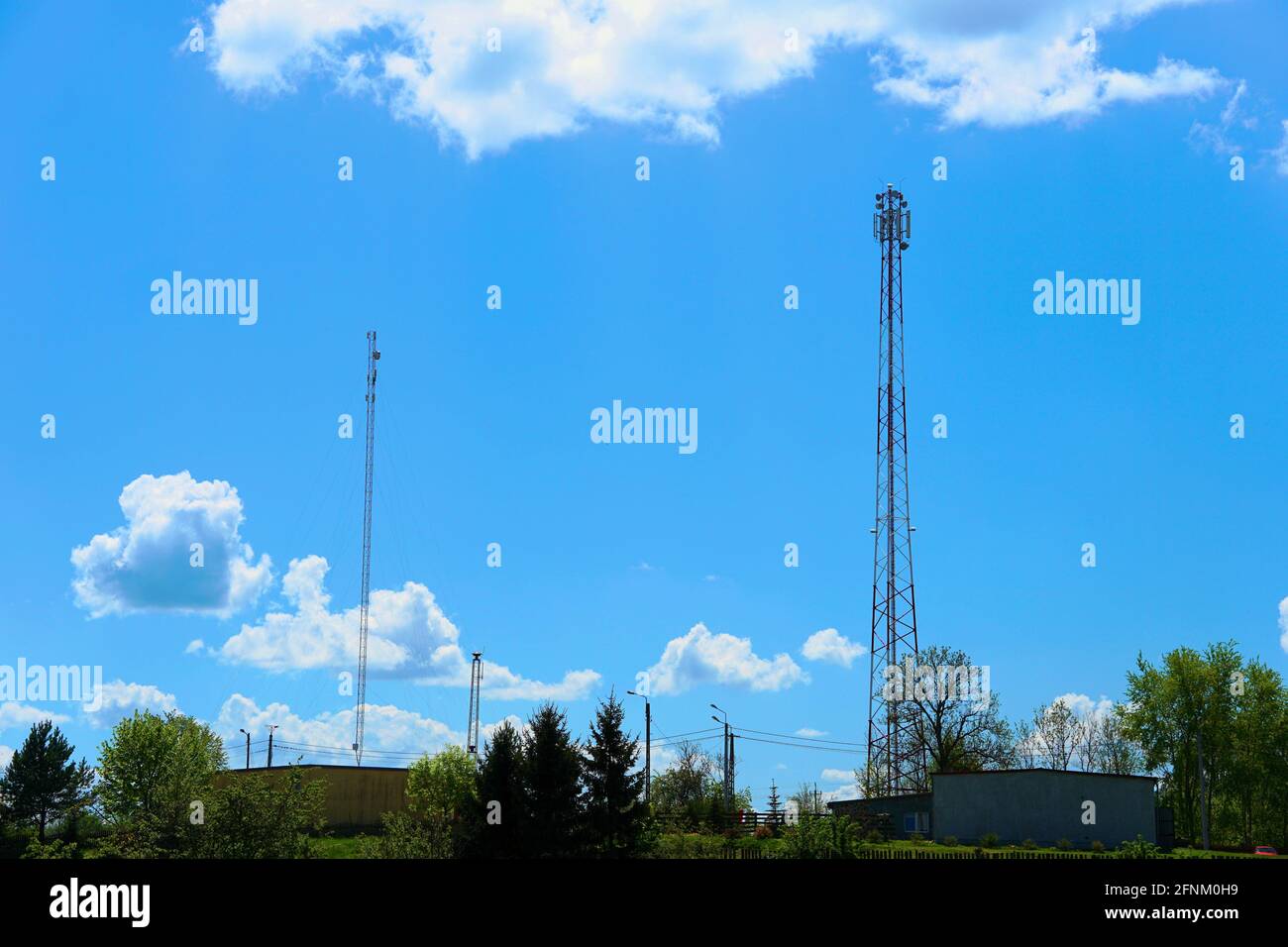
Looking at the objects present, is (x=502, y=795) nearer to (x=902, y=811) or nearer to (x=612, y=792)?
(x=612, y=792)

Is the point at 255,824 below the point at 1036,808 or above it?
above

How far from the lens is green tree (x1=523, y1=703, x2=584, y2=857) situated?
146ft

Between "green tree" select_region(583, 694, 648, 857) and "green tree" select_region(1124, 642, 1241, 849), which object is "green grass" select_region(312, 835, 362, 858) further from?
"green tree" select_region(1124, 642, 1241, 849)

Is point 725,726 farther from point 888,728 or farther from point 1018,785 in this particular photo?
point 1018,785

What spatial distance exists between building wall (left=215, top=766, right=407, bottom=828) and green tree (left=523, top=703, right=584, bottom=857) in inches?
993

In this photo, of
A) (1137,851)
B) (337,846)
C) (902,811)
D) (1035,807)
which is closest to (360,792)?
(337,846)

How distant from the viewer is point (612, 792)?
4656 cm

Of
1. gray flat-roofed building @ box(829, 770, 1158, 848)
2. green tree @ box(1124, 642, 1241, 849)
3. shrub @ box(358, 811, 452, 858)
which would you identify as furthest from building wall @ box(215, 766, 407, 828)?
green tree @ box(1124, 642, 1241, 849)

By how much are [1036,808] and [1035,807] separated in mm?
62

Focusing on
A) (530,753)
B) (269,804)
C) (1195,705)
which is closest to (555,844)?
(530,753)

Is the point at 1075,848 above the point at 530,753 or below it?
below
